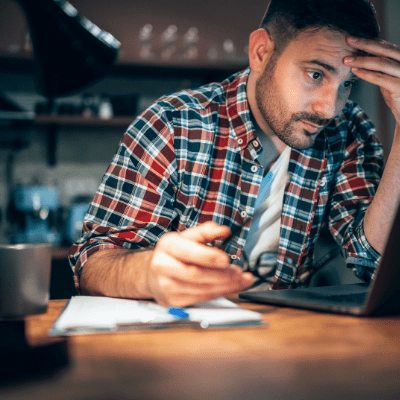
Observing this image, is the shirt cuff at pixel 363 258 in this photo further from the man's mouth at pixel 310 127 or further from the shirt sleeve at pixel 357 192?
the man's mouth at pixel 310 127

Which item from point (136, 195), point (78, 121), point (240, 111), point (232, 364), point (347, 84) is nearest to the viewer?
point (232, 364)

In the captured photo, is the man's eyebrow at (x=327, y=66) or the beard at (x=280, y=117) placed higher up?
the man's eyebrow at (x=327, y=66)

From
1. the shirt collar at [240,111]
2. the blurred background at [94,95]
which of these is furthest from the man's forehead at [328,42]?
the blurred background at [94,95]

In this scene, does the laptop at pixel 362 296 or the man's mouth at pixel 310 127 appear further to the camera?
the man's mouth at pixel 310 127

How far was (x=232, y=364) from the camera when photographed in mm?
415

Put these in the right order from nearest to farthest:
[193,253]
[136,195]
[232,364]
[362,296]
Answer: [232,364] < [193,253] < [362,296] < [136,195]

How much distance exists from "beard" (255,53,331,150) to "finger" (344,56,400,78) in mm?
152

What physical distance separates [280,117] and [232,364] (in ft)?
2.81

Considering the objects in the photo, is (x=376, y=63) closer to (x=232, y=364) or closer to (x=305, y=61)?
(x=305, y=61)

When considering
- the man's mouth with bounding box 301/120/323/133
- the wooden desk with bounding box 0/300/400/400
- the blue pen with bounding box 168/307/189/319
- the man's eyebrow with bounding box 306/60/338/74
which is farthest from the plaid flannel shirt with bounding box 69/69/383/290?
the wooden desk with bounding box 0/300/400/400

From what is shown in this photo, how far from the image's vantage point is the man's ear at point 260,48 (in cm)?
120

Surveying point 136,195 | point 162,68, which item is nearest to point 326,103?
point 136,195

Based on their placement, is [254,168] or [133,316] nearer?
[133,316]

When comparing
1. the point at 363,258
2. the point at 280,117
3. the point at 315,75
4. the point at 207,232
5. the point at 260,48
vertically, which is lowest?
the point at 363,258
